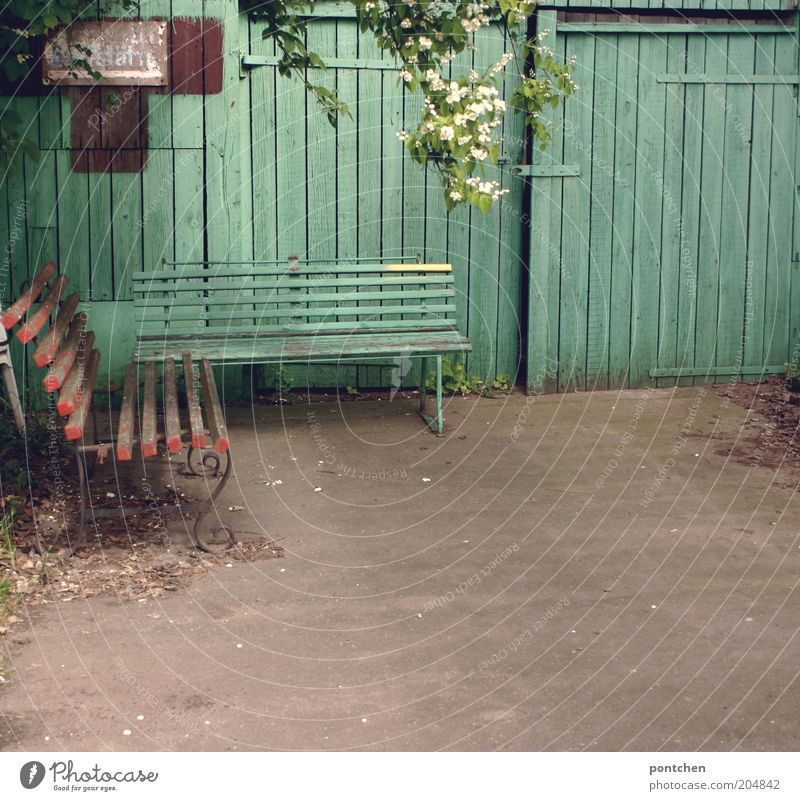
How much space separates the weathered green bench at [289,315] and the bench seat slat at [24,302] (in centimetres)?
67

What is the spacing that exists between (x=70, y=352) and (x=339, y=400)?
110 inches

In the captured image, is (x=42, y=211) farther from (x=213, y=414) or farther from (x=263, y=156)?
(x=213, y=414)

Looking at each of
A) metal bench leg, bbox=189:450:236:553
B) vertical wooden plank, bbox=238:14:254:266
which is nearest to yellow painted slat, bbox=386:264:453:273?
vertical wooden plank, bbox=238:14:254:266

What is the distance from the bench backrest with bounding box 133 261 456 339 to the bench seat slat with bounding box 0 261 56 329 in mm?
735

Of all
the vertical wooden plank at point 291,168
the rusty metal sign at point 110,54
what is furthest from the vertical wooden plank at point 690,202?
the rusty metal sign at point 110,54

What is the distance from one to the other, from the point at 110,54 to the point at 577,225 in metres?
3.08

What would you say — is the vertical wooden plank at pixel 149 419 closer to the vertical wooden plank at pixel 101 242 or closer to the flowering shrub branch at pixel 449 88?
the flowering shrub branch at pixel 449 88

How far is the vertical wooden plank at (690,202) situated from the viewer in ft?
Answer: 28.3

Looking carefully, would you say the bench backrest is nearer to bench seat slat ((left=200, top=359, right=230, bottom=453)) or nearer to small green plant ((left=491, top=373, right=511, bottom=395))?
small green plant ((left=491, top=373, right=511, bottom=395))

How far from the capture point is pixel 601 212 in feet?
28.2

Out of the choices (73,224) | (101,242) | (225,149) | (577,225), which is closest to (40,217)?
(73,224)

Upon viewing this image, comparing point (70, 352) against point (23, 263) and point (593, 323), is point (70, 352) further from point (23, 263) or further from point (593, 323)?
point (593, 323)

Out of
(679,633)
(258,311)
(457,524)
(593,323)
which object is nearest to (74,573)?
(457,524)

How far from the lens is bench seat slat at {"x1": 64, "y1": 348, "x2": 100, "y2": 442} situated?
5047mm
